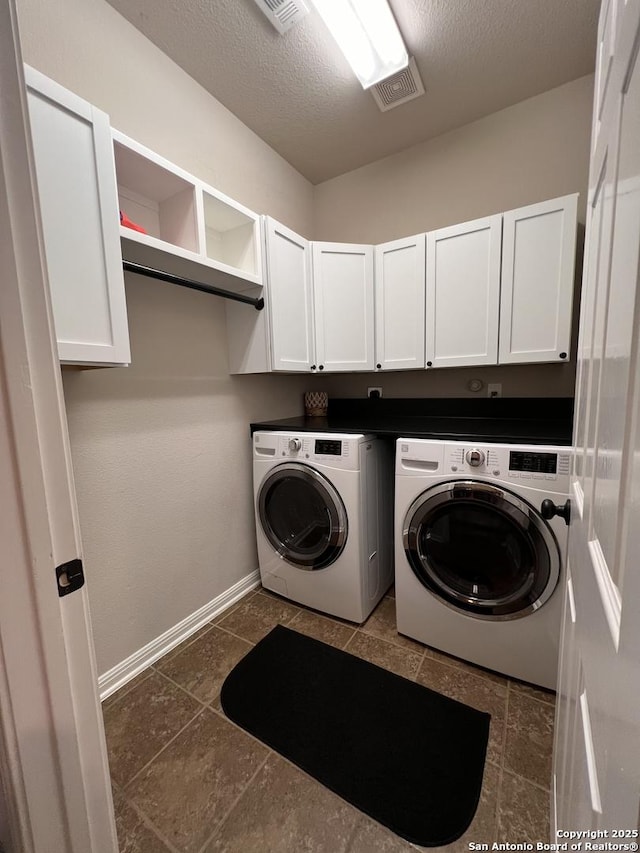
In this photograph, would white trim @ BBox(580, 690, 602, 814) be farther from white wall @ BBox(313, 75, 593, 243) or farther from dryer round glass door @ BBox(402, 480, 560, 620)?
white wall @ BBox(313, 75, 593, 243)

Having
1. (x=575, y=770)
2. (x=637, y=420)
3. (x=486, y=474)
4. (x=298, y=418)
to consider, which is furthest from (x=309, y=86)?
(x=575, y=770)

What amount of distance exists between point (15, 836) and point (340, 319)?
2120 millimetres

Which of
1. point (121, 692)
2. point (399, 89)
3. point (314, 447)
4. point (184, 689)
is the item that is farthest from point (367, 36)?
point (121, 692)

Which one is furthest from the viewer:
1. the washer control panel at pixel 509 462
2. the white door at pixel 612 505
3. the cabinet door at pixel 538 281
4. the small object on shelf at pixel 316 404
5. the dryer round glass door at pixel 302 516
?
the small object on shelf at pixel 316 404

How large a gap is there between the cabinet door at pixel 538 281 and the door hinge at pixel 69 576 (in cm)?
190

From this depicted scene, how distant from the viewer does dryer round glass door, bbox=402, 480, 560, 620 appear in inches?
48.6

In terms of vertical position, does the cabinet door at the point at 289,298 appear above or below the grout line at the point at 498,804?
above

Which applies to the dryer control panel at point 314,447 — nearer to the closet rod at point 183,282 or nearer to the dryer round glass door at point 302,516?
the dryer round glass door at point 302,516

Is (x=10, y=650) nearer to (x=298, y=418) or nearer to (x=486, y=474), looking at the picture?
(x=486, y=474)

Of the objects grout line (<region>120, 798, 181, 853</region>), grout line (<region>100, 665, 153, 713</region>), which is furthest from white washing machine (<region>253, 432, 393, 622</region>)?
grout line (<region>120, 798, 181, 853</region>)

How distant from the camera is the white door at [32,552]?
0.47 meters

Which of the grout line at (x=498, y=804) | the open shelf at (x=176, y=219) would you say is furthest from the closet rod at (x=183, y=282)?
the grout line at (x=498, y=804)

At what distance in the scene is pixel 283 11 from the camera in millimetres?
1322

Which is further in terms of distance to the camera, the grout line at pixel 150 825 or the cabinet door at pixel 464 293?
the cabinet door at pixel 464 293
